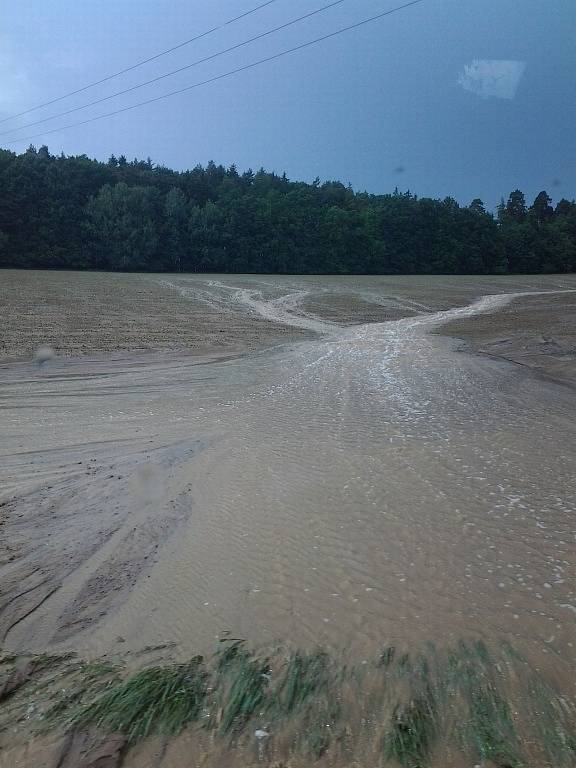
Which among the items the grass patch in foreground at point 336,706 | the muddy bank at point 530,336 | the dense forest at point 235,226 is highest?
the dense forest at point 235,226

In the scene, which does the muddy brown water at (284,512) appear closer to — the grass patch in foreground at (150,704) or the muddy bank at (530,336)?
the grass patch in foreground at (150,704)

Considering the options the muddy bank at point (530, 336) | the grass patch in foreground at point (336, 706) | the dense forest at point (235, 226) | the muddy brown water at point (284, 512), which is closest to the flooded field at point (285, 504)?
the muddy brown water at point (284, 512)

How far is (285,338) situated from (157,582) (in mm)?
10345

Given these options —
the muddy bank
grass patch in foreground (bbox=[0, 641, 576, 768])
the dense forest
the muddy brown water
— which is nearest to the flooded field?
the muddy brown water

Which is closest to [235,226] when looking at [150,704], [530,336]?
[530,336]

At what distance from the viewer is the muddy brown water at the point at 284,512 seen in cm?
322

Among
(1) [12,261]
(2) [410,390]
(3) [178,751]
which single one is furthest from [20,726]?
(1) [12,261]

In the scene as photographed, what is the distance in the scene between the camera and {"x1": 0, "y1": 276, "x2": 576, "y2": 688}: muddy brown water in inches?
127

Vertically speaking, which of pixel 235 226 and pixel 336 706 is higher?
pixel 235 226

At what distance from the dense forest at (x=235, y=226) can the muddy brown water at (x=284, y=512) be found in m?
39.8

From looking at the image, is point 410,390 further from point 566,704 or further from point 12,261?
point 12,261

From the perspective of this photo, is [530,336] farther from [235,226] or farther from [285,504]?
[235,226]

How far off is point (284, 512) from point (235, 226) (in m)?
50.1

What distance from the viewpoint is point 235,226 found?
52.1 m
